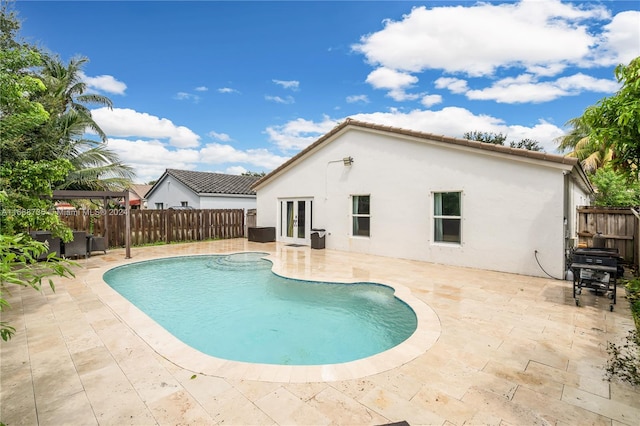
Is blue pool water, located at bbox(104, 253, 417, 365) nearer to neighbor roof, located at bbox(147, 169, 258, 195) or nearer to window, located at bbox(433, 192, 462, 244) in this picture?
window, located at bbox(433, 192, 462, 244)

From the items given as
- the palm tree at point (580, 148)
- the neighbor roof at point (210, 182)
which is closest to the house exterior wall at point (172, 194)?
the neighbor roof at point (210, 182)

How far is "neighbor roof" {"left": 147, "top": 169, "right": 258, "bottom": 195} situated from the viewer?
23.7 meters

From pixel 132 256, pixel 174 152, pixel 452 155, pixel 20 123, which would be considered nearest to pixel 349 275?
pixel 452 155

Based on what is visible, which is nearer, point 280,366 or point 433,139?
point 280,366

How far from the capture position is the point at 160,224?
1628 centimetres

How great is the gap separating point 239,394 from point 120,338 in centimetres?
273

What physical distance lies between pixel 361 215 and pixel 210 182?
16716 millimetres

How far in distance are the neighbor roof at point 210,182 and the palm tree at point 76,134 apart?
5.02m

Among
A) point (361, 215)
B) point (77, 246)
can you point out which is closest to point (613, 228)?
point (361, 215)

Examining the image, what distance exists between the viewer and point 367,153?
1297 centimetres

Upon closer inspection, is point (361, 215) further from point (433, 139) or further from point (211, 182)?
point (211, 182)

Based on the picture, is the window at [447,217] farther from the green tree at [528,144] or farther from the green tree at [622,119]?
the green tree at [528,144]

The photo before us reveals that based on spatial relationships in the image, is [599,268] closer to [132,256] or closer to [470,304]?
[470,304]

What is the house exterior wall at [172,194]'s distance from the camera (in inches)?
936
